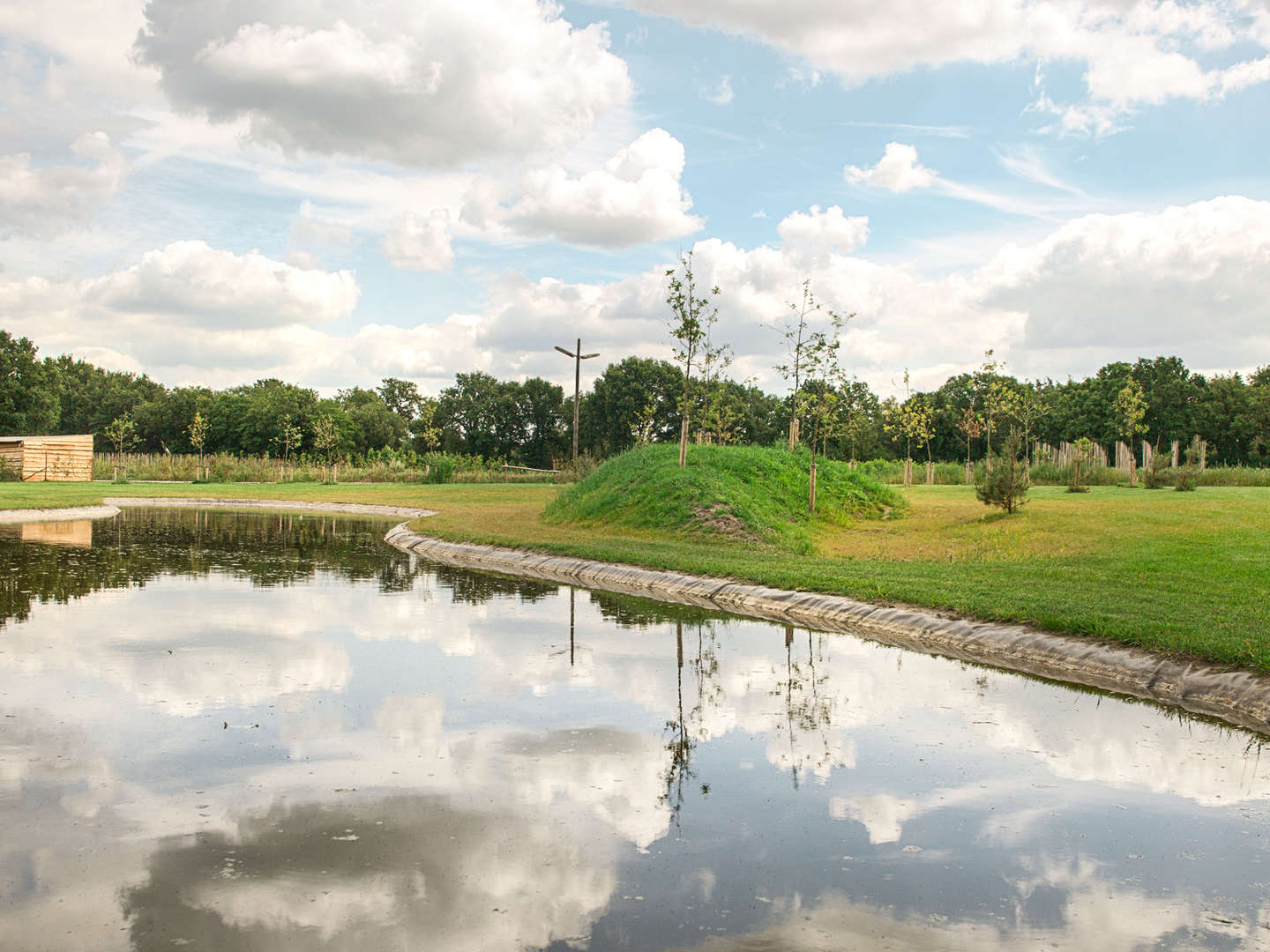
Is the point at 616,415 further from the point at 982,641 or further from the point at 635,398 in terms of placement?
the point at 982,641

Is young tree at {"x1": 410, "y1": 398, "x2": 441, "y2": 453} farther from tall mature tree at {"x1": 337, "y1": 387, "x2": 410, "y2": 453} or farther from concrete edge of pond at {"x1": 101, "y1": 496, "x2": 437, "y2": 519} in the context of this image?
concrete edge of pond at {"x1": 101, "y1": 496, "x2": 437, "y2": 519}

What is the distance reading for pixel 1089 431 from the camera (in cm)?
5972

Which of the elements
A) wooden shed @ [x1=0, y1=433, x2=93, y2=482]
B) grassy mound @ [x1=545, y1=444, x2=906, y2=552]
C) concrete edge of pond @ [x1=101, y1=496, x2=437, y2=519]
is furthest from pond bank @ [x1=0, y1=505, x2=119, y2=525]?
wooden shed @ [x1=0, y1=433, x2=93, y2=482]

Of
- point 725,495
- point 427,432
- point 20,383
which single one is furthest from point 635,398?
point 725,495

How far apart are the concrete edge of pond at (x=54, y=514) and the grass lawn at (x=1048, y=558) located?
997 mm

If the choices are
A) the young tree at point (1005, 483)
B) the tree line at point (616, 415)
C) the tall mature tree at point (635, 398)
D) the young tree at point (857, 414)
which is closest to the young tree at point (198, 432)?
the tree line at point (616, 415)

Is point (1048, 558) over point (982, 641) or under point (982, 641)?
over

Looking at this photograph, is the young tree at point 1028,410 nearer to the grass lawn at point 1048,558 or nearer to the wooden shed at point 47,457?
the grass lawn at point 1048,558

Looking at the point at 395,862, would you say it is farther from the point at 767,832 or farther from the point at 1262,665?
the point at 1262,665

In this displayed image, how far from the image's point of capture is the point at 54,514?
1160 inches

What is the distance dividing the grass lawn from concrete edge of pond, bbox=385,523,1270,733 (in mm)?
280

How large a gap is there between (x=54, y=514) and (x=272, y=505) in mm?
10665

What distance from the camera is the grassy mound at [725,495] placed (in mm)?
22125

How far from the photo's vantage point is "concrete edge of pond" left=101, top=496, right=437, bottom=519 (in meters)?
36.7
